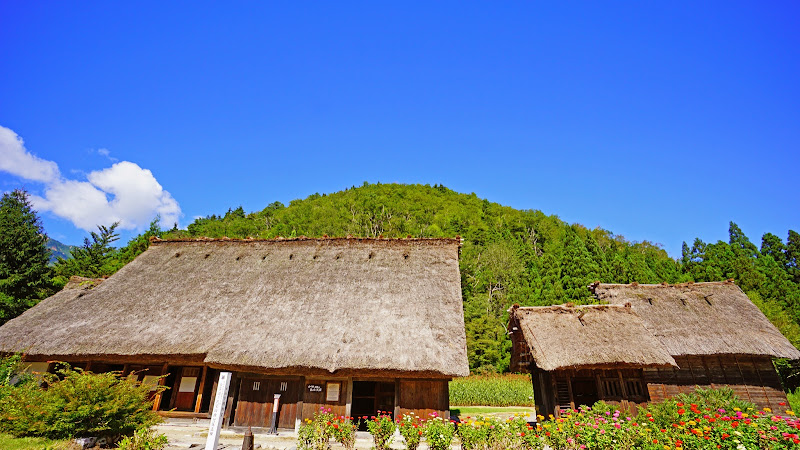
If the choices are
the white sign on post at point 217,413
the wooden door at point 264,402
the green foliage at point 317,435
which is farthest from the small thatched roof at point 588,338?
the white sign on post at point 217,413

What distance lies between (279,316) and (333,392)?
299 centimetres

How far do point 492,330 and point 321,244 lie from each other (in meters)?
21.0

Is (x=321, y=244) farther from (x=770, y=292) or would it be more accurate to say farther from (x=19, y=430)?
(x=770, y=292)

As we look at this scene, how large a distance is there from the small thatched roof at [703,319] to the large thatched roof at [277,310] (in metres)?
8.07

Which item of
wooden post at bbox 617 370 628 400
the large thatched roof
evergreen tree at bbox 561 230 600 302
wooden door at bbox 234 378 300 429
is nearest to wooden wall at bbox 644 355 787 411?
wooden post at bbox 617 370 628 400

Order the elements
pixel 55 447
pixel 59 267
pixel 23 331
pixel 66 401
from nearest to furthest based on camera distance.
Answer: pixel 55 447 < pixel 66 401 < pixel 23 331 < pixel 59 267

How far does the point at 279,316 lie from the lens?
12.5m

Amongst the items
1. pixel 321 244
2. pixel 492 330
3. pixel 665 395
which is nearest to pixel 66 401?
pixel 321 244

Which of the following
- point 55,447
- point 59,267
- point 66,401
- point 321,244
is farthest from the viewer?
point 59,267

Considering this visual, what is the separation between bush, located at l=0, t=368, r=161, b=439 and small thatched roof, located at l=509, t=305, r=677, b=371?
11056mm

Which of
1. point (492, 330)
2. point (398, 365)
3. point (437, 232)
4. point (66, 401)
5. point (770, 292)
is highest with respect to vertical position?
point (437, 232)

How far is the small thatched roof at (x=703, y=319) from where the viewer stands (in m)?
13.8

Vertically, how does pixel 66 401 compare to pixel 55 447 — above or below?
above

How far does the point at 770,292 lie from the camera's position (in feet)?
109
